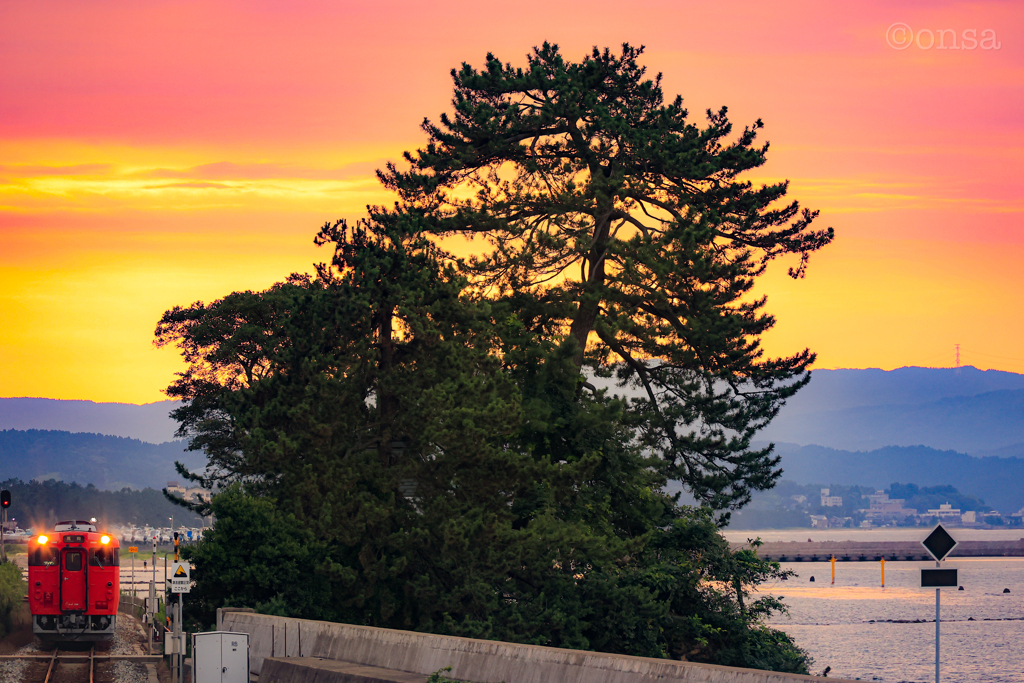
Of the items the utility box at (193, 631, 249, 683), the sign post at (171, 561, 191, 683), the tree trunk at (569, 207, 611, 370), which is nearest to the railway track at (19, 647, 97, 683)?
the sign post at (171, 561, 191, 683)

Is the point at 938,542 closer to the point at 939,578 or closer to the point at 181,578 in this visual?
the point at 939,578

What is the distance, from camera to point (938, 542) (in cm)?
2555

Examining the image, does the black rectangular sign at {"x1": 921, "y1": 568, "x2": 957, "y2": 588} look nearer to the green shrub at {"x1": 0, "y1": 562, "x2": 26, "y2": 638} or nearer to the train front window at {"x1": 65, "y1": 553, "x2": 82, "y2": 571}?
the train front window at {"x1": 65, "y1": 553, "x2": 82, "y2": 571}

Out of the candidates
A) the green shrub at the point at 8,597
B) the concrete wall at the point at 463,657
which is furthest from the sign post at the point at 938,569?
the green shrub at the point at 8,597

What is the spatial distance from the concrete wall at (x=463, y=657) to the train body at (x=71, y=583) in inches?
779

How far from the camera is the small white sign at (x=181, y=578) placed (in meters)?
31.7

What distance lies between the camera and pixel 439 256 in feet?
138

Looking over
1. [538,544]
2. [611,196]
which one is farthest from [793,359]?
[538,544]

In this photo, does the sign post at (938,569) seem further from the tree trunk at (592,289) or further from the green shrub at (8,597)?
the green shrub at (8,597)

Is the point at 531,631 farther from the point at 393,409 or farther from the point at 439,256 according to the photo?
the point at 439,256

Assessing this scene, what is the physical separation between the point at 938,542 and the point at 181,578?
20.3 metres

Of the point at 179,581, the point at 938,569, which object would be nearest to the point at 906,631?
the point at 938,569

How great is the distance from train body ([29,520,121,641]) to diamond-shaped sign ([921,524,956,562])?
31582 millimetres

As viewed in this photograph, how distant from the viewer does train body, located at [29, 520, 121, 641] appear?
44.2 metres
